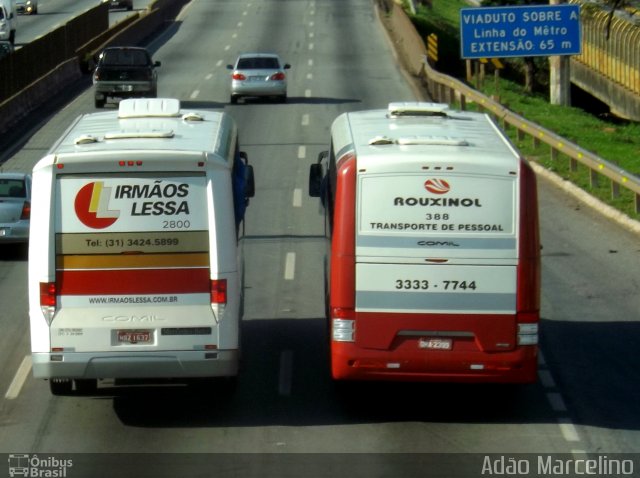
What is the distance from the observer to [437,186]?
11586 millimetres

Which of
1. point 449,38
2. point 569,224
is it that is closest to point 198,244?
point 569,224

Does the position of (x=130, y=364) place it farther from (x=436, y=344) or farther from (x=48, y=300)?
(x=436, y=344)

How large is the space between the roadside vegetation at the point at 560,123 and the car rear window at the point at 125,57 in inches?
414

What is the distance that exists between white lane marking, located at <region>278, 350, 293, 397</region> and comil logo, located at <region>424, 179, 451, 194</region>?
2712 mm

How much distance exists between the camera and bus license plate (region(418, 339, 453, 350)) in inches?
460

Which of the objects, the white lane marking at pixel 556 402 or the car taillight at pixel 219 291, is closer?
the car taillight at pixel 219 291

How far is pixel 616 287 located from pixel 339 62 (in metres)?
36.1

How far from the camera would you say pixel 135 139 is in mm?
12039

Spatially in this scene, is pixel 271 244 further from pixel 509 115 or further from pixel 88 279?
pixel 509 115

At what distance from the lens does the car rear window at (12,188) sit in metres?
21.0

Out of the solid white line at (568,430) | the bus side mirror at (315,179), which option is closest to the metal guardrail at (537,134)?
the bus side mirror at (315,179)

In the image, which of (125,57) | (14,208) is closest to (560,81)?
(125,57)

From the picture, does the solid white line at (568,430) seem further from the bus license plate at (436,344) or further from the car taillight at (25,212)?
the car taillight at (25,212)

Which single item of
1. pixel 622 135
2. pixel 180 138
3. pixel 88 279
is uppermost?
pixel 180 138
